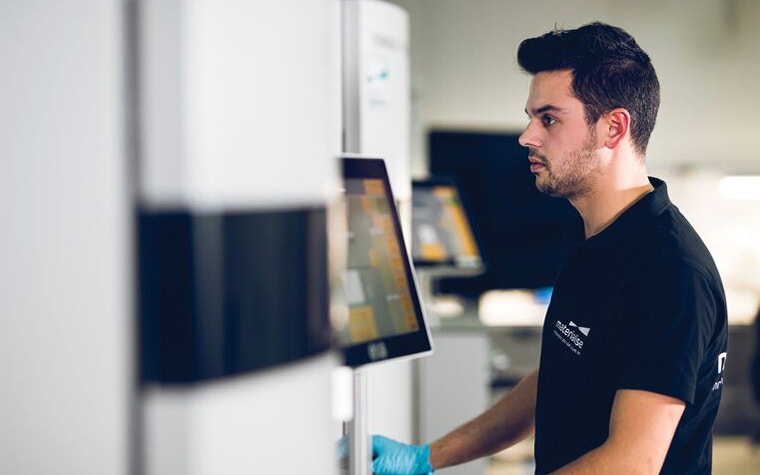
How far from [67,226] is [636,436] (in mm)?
860

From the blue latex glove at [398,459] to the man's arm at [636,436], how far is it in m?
0.34

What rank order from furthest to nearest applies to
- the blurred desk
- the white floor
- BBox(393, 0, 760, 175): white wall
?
BBox(393, 0, 760, 175): white wall
the white floor
the blurred desk

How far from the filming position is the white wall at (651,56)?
4.95 metres

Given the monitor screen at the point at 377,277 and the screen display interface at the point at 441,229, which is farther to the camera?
the screen display interface at the point at 441,229

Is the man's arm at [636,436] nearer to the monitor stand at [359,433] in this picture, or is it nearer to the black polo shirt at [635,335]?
the black polo shirt at [635,335]

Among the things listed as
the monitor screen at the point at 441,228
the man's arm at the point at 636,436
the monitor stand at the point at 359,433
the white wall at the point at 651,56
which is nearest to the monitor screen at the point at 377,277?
the monitor stand at the point at 359,433

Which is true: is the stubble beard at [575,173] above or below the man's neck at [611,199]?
above

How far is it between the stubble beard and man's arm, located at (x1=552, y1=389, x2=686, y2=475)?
0.40 m

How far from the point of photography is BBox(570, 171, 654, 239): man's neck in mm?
1602

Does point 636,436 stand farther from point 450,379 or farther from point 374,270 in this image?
point 450,379

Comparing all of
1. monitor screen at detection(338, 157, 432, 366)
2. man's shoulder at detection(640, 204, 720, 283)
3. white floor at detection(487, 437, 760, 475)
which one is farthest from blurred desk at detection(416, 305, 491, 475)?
monitor screen at detection(338, 157, 432, 366)

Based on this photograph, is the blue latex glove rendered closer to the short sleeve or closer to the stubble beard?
the short sleeve

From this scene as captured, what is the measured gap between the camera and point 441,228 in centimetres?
348

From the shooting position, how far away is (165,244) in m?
0.83
